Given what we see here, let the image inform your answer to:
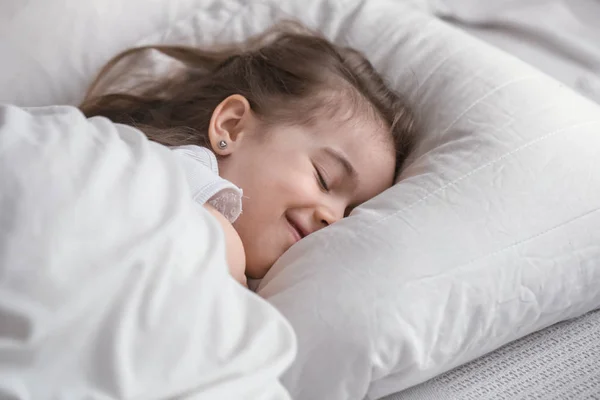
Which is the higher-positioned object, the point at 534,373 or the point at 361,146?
the point at 361,146

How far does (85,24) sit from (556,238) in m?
0.78

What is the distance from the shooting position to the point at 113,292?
22.2 inches

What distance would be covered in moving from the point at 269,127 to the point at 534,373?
464 millimetres

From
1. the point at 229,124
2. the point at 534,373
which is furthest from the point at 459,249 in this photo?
the point at 229,124

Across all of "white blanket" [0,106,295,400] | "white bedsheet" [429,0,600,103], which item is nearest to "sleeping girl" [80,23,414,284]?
"white blanket" [0,106,295,400]

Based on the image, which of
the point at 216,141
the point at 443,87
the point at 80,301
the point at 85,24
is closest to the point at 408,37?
the point at 443,87

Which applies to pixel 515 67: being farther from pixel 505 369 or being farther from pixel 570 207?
pixel 505 369

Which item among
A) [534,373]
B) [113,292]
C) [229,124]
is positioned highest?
[113,292]

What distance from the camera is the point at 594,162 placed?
854 millimetres

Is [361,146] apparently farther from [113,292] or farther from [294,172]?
[113,292]

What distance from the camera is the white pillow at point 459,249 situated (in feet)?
2.27

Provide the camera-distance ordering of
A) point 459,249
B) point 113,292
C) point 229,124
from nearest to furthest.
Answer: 1. point 113,292
2. point 459,249
3. point 229,124

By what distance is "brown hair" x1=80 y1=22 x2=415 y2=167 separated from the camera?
1.02 metres

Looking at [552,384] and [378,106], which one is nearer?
[552,384]
